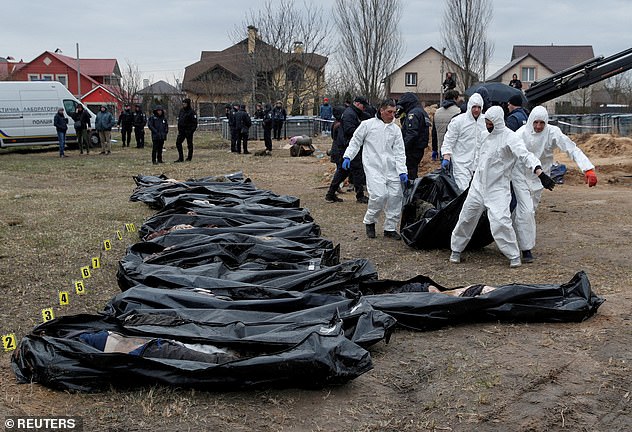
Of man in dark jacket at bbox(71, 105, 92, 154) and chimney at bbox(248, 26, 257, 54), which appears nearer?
man in dark jacket at bbox(71, 105, 92, 154)

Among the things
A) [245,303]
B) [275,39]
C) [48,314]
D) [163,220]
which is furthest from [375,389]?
[275,39]

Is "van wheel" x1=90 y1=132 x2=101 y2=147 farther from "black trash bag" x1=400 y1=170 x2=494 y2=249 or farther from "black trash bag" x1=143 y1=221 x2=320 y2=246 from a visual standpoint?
"black trash bag" x1=400 y1=170 x2=494 y2=249

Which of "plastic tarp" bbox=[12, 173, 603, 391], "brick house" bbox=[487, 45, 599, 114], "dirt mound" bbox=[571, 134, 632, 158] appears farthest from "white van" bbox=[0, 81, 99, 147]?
"brick house" bbox=[487, 45, 599, 114]

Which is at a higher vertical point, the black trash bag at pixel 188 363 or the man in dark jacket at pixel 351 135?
the man in dark jacket at pixel 351 135

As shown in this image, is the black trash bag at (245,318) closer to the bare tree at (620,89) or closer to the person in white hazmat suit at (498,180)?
the person in white hazmat suit at (498,180)

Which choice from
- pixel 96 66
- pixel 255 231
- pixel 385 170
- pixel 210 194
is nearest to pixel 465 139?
pixel 385 170

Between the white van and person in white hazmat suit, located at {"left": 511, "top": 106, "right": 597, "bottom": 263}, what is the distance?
18.3 m

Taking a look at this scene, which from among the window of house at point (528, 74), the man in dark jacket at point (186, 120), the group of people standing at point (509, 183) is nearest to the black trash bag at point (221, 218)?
the group of people standing at point (509, 183)

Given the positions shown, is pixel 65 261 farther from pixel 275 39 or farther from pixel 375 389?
pixel 275 39

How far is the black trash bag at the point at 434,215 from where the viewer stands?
25.7 feet

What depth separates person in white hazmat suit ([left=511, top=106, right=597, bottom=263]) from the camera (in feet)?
24.5

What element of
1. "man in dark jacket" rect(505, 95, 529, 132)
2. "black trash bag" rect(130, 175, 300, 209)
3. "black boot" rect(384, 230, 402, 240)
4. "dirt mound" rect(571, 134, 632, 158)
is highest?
"man in dark jacket" rect(505, 95, 529, 132)

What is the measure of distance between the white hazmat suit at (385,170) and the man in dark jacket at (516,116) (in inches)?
64.3

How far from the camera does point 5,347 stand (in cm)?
462
